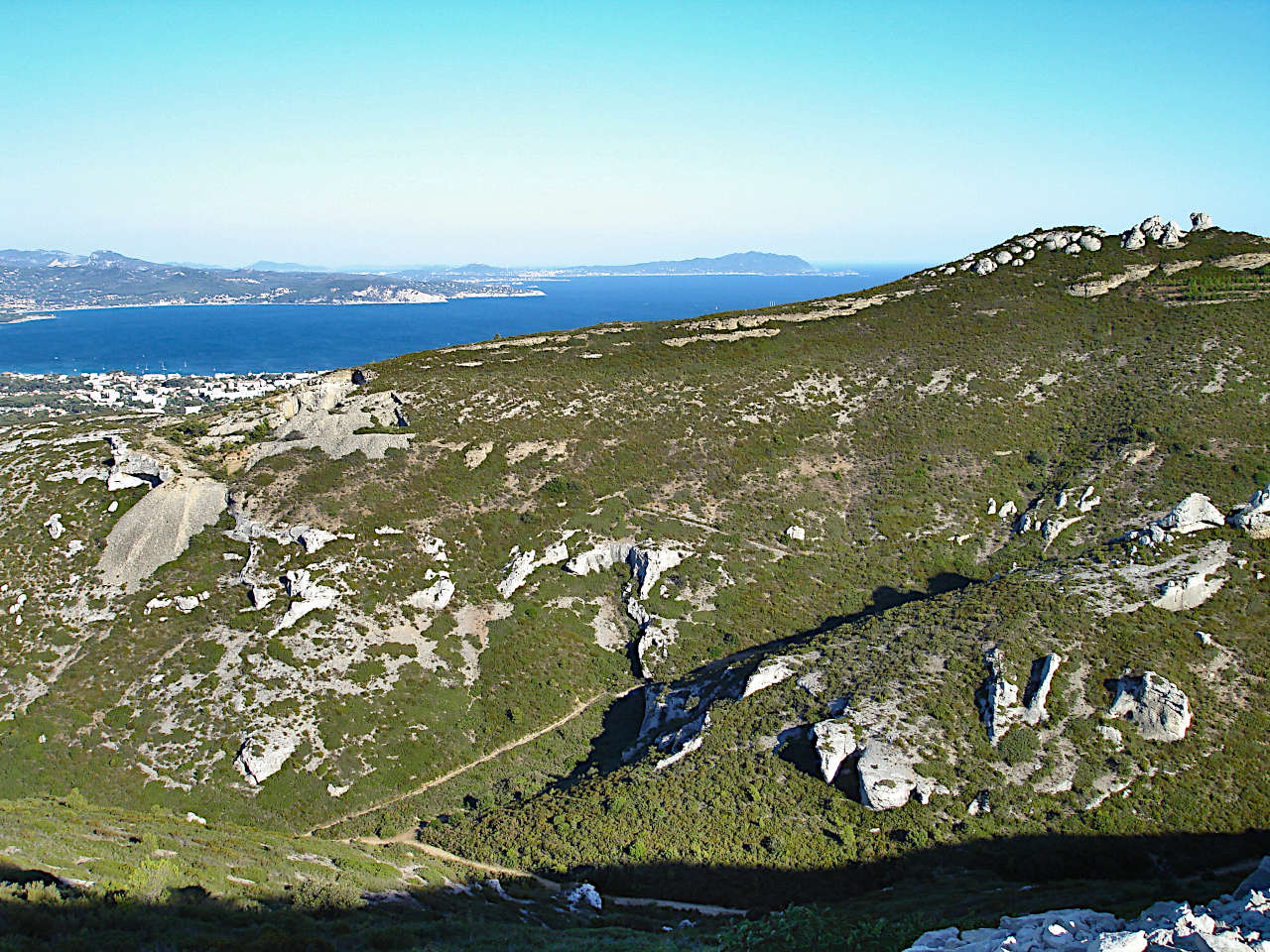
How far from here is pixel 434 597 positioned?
5309 cm

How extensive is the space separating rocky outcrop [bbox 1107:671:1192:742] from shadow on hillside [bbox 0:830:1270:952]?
17.7 feet

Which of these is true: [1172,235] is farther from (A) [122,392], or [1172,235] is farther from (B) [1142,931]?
(A) [122,392]

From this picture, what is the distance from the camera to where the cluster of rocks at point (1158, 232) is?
98000mm

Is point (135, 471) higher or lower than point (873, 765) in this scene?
higher

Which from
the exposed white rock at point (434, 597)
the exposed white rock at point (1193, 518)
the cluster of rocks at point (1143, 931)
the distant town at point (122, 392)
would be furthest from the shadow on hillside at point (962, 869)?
the distant town at point (122, 392)

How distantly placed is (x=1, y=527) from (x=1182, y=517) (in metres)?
87.1

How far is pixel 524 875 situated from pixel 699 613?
915 inches

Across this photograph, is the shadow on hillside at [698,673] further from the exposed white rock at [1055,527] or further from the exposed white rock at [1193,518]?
the exposed white rock at [1193,518]

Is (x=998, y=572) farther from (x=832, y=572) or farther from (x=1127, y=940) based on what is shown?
(x=1127, y=940)

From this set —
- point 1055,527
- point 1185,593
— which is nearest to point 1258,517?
point 1185,593

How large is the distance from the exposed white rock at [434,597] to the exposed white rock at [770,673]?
914 inches

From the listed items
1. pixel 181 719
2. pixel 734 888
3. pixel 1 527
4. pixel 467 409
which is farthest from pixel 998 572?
pixel 1 527

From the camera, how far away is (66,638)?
4800cm

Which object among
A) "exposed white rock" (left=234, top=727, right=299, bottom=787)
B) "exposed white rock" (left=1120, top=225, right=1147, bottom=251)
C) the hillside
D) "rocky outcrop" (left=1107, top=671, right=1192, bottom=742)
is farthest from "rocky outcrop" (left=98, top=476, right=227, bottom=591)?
"exposed white rock" (left=1120, top=225, right=1147, bottom=251)
